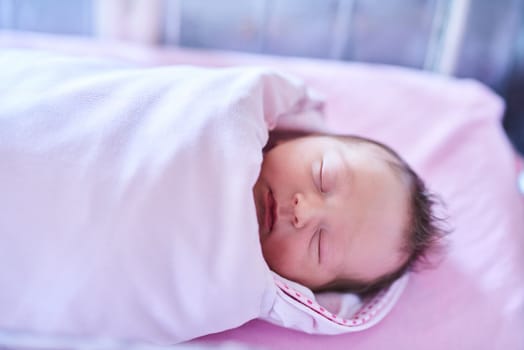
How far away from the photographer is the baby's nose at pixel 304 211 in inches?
31.9

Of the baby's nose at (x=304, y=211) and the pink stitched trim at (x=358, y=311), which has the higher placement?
the baby's nose at (x=304, y=211)

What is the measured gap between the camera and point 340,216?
833 millimetres

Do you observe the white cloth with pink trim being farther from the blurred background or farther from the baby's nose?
the blurred background

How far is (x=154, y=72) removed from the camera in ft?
2.86

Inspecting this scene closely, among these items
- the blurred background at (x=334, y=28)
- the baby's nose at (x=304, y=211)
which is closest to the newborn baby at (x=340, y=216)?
the baby's nose at (x=304, y=211)

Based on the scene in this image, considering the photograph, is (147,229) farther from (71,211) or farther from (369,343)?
(369,343)

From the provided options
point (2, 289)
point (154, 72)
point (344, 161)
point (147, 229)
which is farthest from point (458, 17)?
point (2, 289)

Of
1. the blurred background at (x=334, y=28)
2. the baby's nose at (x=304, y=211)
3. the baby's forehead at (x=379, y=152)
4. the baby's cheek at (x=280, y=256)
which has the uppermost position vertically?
the blurred background at (x=334, y=28)

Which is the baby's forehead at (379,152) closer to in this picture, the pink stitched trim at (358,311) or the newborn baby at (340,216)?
the newborn baby at (340,216)

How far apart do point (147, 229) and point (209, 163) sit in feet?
0.36

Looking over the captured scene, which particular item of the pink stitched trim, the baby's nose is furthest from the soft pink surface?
the baby's nose

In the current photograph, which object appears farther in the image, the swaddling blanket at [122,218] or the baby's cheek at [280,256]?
the baby's cheek at [280,256]

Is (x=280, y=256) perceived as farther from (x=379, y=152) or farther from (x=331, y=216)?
(x=379, y=152)

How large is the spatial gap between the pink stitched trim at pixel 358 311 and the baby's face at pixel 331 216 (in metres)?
0.04
